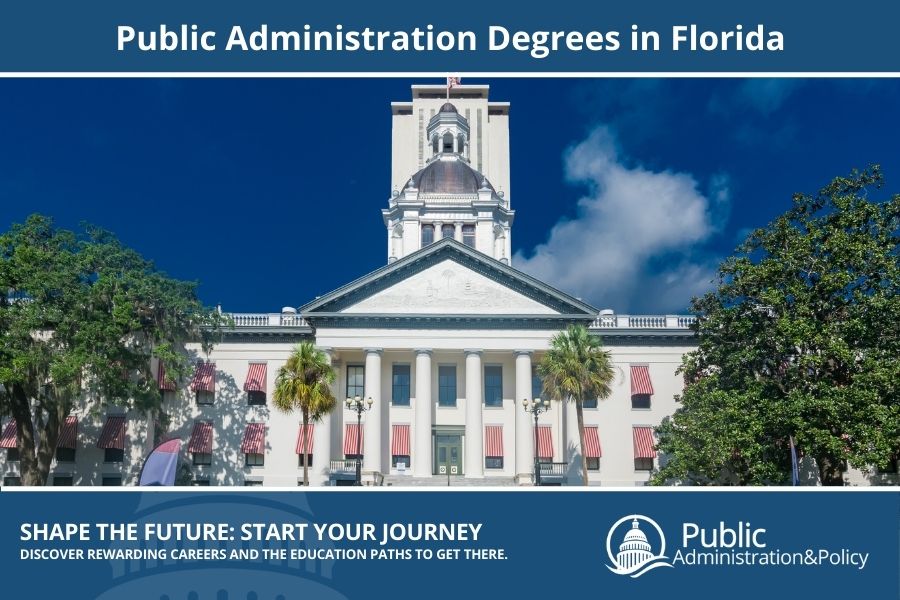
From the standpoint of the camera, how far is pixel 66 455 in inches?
1805

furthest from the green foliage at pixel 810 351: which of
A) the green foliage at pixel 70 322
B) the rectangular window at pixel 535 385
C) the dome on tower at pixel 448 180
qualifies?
the dome on tower at pixel 448 180

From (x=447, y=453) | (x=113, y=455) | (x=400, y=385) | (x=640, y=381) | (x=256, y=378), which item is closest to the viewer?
(x=113, y=455)

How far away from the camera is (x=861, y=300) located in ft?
111

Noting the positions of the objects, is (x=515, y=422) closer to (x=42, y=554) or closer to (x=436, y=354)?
(x=436, y=354)

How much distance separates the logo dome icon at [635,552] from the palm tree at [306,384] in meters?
20.6

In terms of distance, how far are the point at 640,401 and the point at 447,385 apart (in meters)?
10.1

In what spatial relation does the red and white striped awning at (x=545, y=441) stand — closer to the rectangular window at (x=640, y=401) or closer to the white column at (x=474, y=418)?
the white column at (x=474, y=418)

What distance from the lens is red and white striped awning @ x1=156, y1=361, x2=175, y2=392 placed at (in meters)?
45.8

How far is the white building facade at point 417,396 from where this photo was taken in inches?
1758

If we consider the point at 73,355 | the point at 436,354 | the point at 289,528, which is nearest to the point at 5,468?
the point at 73,355

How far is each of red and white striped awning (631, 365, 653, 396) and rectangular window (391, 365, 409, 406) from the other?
11.8 m

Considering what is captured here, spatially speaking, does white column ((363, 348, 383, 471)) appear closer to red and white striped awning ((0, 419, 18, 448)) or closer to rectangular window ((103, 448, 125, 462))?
rectangular window ((103, 448, 125, 462))

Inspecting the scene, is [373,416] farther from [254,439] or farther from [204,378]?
[204,378]

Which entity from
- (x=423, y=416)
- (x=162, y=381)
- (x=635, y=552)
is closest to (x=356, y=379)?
(x=423, y=416)
